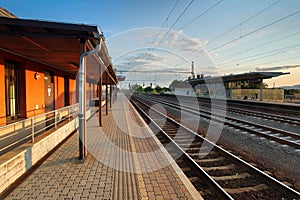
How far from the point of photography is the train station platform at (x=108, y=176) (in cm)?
359

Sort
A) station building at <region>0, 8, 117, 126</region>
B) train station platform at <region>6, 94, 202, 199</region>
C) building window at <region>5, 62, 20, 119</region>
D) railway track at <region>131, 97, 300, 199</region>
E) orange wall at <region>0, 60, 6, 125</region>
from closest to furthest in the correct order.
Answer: train station platform at <region>6, 94, 202, 199</region>, railway track at <region>131, 97, 300, 199</region>, station building at <region>0, 8, 117, 126</region>, orange wall at <region>0, 60, 6, 125</region>, building window at <region>5, 62, 20, 119</region>

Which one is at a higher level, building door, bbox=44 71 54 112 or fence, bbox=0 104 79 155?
building door, bbox=44 71 54 112

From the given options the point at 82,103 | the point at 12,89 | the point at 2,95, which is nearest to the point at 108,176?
the point at 82,103

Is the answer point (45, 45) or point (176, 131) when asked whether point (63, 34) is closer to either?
point (45, 45)

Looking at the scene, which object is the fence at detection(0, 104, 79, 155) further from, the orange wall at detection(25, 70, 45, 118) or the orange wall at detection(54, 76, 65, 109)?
the orange wall at detection(54, 76, 65, 109)

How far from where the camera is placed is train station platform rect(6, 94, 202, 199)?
3.59 m

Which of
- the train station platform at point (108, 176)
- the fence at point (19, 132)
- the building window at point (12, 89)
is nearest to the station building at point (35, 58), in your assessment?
the building window at point (12, 89)

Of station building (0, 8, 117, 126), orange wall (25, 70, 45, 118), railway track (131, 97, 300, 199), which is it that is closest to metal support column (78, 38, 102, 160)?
station building (0, 8, 117, 126)

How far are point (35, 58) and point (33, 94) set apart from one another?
1645 millimetres

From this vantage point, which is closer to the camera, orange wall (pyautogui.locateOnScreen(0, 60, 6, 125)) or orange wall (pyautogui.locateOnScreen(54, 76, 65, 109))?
orange wall (pyautogui.locateOnScreen(0, 60, 6, 125))

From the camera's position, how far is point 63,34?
189 inches

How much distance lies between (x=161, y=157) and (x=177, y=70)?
45.0 meters

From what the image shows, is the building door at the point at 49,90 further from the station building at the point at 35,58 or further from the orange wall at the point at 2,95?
the orange wall at the point at 2,95

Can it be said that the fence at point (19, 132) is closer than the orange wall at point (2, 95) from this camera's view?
Yes
